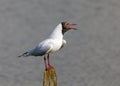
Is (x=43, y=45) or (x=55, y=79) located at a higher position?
(x=43, y=45)

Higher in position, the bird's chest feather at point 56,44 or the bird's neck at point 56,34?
the bird's neck at point 56,34

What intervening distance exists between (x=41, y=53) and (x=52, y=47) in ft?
2.76

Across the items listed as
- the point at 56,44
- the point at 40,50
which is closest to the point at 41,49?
the point at 40,50

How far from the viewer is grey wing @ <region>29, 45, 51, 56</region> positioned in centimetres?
1833

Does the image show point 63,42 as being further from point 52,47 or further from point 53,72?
point 53,72

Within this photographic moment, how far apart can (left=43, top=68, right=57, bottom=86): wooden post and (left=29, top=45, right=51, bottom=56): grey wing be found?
184 cm

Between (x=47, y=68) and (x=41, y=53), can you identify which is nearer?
(x=47, y=68)

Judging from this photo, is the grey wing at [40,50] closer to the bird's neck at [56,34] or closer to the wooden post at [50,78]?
the bird's neck at [56,34]

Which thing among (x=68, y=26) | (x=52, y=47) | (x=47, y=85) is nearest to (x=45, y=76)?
(x=47, y=85)

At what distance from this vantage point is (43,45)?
1841cm

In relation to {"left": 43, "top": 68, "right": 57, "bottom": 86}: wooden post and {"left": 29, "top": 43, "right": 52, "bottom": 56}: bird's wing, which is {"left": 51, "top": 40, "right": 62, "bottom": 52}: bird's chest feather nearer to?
{"left": 29, "top": 43, "right": 52, "bottom": 56}: bird's wing

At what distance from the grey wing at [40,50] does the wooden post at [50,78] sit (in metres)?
1.84

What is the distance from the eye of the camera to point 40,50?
730 inches

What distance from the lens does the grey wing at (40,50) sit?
18334 mm
